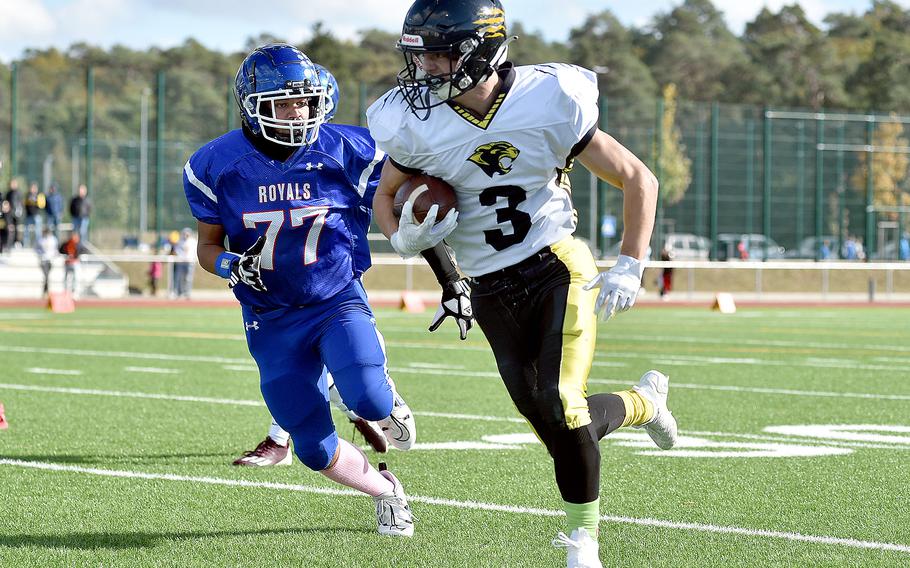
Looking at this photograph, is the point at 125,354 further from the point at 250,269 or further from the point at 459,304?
the point at 459,304

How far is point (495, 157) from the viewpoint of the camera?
13.2ft

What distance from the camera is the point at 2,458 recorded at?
5953mm

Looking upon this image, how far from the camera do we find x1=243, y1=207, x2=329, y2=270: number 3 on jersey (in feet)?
14.9

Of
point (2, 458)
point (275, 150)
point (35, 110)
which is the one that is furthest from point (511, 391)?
point (35, 110)

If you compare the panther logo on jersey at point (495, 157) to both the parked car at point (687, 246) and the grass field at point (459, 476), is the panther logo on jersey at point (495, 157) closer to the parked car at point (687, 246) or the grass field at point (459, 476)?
the grass field at point (459, 476)

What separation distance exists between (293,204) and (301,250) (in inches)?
6.7

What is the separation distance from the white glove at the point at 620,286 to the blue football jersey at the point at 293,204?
1.13m

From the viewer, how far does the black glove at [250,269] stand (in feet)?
14.4

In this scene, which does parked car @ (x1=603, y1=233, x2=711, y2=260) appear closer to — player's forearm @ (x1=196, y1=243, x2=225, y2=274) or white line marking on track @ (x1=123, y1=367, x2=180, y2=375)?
white line marking on track @ (x1=123, y1=367, x2=180, y2=375)

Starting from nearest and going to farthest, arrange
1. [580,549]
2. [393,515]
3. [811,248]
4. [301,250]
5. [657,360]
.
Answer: [580,549] < [393,515] < [301,250] < [657,360] < [811,248]

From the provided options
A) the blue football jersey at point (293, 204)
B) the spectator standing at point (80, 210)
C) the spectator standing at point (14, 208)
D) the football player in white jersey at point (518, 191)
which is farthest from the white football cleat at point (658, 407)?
the spectator standing at point (14, 208)

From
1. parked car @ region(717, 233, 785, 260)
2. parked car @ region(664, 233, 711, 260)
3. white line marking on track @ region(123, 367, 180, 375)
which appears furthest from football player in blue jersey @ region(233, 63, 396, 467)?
parked car @ region(664, 233, 711, 260)

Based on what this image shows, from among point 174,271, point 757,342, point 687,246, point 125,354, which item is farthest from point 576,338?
point 687,246

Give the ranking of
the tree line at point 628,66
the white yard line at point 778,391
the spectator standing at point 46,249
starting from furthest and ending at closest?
the tree line at point 628,66 → the spectator standing at point 46,249 → the white yard line at point 778,391
